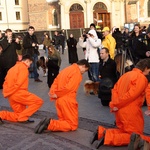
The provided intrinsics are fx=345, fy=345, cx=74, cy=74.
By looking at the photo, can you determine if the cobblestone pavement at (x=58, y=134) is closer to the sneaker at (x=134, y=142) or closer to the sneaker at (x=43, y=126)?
the sneaker at (x=43, y=126)

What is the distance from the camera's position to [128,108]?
17.4 feet

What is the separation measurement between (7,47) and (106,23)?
3653 cm

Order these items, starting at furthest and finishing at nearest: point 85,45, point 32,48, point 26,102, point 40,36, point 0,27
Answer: point 0,27
point 40,36
point 32,48
point 85,45
point 26,102

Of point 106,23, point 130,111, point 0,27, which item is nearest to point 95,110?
point 130,111

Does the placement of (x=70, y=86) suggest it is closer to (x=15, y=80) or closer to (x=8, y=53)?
(x=15, y=80)

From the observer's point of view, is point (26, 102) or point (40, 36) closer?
point (26, 102)

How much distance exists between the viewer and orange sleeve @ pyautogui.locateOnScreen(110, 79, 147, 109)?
520 centimetres

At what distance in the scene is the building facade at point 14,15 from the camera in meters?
57.1

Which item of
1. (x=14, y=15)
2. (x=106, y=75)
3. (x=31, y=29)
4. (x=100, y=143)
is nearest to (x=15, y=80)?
(x=106, y=75)

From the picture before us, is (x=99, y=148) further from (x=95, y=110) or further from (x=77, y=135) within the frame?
(x=95, y=110)

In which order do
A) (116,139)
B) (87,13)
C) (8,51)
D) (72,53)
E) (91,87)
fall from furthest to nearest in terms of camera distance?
(87,13) < (72,53) < (8,51) < (91,87) < (116,139)

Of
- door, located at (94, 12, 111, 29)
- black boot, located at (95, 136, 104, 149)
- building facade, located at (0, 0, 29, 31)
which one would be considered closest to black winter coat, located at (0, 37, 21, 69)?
black boot, located at (95, 136, 104, 149)

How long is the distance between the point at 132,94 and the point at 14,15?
54860 millimetres

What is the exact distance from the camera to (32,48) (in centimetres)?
1148
